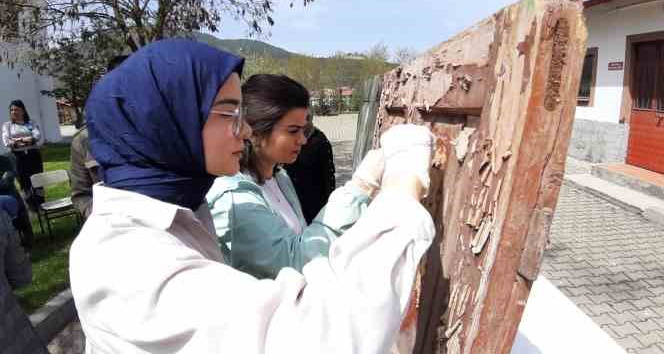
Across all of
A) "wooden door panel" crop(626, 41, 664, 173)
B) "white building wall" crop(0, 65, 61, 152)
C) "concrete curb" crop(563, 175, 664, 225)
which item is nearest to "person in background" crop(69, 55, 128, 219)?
"concrete curb" crop(563, 175, 664, 225)

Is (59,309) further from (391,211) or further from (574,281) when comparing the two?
Answer: (574,281)

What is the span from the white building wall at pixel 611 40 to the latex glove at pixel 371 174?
7544mm

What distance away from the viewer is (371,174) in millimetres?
1312

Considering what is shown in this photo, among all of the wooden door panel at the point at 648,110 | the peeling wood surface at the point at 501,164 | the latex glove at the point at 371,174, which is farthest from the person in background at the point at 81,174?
the wooden door panel at the point at 648,110

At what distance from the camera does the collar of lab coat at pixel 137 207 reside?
0.80 meters

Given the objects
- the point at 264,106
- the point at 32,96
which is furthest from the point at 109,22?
the point at 32,96

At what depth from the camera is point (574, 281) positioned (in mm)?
4062

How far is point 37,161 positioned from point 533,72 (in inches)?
303

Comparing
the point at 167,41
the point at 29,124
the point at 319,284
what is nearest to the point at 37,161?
the point at 29,124

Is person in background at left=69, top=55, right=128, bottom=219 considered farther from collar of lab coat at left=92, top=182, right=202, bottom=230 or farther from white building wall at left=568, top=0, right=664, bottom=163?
white building wall at left=568, top=0, right=664, bottom=163

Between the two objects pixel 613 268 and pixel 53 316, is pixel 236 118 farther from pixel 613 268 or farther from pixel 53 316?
pixel 613 268

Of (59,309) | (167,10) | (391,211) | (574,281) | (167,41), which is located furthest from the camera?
(167,10)

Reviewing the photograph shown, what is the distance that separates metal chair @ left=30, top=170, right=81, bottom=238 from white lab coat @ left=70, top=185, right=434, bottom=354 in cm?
499

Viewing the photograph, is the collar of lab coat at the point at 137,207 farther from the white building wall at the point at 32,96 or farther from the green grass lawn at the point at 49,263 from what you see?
the white building wall at the point at 32,96
